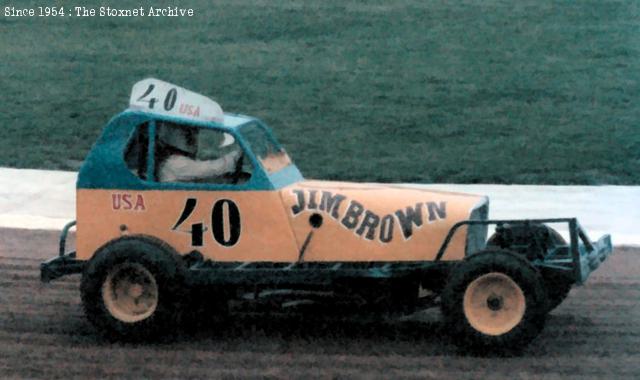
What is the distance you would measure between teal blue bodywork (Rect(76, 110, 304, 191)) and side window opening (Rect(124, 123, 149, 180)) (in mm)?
52

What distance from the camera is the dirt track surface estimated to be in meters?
7.87

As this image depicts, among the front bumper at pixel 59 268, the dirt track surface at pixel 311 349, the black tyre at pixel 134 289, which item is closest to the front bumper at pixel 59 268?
the front bumper at pixel 59 268

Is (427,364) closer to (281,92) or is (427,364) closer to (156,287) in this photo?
(156,287)

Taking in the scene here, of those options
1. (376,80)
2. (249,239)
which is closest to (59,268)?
(249,239)

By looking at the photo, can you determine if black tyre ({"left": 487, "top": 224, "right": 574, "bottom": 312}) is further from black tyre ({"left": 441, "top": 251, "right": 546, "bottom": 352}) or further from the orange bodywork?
black tyre ({"left": 441, "top": 251, "right": 546, "bottom": 352})

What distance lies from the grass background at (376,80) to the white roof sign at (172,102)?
7294 millimetres

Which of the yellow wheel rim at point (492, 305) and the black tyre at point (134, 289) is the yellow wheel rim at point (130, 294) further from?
the yellow wheel rim at point (492, 305)

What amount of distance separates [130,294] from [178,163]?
3.00 feet

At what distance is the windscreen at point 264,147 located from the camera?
895 cm

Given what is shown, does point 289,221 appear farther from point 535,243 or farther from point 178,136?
point 535,243

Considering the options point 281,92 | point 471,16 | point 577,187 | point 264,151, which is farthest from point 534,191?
point 471,16

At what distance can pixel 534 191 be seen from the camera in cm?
1466

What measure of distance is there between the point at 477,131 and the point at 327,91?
126 inches

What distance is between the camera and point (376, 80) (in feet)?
71.9
